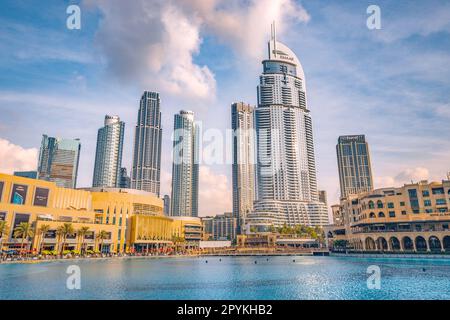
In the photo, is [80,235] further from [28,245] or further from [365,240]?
[365,240]

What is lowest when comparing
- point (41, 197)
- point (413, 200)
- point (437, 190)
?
point (413, 200)

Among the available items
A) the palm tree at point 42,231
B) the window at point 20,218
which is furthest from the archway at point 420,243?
the window at point 20,218

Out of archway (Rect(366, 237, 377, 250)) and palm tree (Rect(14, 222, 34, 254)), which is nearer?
palm tree (Rect(14, 222, 34, 254))

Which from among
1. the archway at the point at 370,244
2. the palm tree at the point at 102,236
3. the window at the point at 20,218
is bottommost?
the archway at the point at 370,244

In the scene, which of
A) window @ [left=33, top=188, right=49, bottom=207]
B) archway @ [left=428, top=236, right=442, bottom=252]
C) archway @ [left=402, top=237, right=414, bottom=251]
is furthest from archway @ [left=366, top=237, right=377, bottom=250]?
window @ [left=33, top=188, right=49, bottom=207]

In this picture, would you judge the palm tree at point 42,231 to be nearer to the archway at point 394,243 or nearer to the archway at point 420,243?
the archway at point 394,243

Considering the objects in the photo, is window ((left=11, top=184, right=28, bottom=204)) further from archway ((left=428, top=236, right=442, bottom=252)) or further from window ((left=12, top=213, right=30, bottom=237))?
archway ((left=428, top=236, right=442, bottom=252))

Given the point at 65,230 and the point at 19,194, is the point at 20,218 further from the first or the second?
the point at 65,230

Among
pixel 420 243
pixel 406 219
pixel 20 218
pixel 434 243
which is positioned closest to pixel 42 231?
pixel 20 218

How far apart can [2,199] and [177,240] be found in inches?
3597

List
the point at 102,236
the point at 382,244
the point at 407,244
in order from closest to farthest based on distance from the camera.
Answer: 1. the point at 407,244
2. the point at 382,244
3. the point at 102,236
